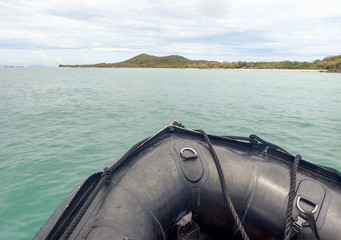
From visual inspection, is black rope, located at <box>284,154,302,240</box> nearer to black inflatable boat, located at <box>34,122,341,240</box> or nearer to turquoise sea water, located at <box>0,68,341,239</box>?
black inflatable boat, located at <box>34,122,341,240</box>

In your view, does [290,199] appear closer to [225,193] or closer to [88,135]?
[225,193]

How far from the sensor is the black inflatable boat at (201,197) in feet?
6.18

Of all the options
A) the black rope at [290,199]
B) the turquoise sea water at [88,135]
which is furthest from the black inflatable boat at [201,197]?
the turquoise sea water at [88,135]

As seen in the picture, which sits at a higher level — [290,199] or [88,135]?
[290,199]

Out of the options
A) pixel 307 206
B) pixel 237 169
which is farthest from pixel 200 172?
pixel 307 206

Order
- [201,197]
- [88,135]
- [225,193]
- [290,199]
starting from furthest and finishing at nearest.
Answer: [88,135] → [201,197] → [225,193] → [290,199]

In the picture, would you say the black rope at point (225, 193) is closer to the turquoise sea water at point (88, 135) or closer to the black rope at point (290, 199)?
the black rope at point (290, 199)

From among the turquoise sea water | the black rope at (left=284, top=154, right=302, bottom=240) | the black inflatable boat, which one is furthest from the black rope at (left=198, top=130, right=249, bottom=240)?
the turquoise sea water

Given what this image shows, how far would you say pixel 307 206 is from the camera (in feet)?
6.79

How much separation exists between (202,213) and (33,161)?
5.35 meters

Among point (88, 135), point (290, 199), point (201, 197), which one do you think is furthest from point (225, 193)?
point (88, 135)

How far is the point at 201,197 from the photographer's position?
242 centimetres

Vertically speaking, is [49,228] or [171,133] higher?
[171,133]

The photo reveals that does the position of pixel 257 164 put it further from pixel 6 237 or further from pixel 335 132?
pixel 335 132
